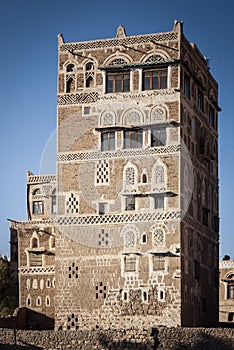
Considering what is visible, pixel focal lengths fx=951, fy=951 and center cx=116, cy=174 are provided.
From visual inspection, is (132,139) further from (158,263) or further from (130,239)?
(158,263)

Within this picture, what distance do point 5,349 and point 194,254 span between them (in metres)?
11.4

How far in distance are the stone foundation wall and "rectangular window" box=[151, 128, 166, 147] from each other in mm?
9278

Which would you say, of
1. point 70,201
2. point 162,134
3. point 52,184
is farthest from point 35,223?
point 162,134

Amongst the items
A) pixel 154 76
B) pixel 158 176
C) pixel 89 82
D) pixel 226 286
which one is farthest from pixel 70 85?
pixel 226 286

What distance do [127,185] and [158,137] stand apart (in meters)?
2.67

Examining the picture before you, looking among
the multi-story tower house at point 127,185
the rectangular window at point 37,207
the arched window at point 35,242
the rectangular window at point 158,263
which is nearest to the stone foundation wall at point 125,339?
the multi-story tower house at point 127,185

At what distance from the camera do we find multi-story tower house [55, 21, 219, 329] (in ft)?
142

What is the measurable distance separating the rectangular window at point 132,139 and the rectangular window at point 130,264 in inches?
207

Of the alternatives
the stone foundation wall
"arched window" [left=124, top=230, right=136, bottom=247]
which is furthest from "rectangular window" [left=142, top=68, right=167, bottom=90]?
the stone foundation wall

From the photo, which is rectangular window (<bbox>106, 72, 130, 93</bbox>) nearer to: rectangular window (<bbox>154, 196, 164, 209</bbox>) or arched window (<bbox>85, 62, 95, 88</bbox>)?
arched window (<bbox>85, 62, 95, 88</bbox>)

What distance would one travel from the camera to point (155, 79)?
4488 centimetres

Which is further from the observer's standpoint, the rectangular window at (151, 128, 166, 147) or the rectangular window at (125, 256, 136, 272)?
the rectangular window at (151, 128, 166, 147)

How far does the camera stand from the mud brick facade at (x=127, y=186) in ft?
142

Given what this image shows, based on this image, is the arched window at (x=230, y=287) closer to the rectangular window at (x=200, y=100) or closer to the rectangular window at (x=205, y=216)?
the rectangular window at (x=205, y=216)
